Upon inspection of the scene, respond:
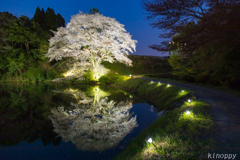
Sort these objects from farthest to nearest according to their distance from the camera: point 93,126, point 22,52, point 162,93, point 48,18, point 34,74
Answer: point 48,18, point 34,74, point 22,52, point 162,93, point 93,126

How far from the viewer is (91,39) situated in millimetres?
16438

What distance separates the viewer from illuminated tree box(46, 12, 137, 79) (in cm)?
1569

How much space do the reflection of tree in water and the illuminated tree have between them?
10050 mm

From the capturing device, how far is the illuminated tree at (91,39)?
15688mm

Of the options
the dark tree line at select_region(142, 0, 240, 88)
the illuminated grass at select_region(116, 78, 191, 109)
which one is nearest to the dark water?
the illuminated grass at select_region(116, 78, 191, 109)

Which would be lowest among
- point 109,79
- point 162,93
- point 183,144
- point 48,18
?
point 183,144

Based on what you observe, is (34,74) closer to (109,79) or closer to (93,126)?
(109,79)

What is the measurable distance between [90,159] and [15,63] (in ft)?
76.7

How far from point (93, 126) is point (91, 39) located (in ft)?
42.5

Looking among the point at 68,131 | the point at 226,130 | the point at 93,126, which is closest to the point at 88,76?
the point at 93,126

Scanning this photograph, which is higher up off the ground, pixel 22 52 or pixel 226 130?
pixel 22 52

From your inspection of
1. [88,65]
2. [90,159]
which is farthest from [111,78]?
[90,159]

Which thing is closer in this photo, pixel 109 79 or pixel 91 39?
pixel 91 39

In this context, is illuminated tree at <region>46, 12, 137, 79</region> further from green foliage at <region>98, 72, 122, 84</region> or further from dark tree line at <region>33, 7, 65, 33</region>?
dark tree line at <region>33, 7, 65, 33</region>
